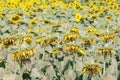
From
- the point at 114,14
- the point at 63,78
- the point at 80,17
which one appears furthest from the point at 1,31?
the point at 63,78

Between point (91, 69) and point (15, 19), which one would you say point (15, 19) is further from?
point (91, 69)

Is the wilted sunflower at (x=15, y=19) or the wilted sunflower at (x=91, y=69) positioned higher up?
the wilted sunflower at (x=91, y=69)

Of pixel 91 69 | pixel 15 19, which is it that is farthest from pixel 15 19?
pixel 91 69

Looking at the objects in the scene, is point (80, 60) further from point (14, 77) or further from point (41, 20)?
point (41, 20)

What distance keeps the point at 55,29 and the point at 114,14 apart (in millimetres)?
2055

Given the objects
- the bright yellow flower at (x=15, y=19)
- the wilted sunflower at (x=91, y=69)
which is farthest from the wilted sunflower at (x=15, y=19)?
the wilted sunflower at (x=91, y=69)

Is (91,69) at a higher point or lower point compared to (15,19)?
higher

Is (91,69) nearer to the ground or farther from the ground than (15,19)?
farther from the ground

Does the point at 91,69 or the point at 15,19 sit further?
the point at 15,19

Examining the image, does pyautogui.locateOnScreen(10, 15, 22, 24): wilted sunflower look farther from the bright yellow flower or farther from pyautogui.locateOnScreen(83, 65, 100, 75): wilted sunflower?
pyautogui.locateOnScreen(83, 65, 100, 75): wilted sunflower

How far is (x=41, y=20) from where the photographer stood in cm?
596

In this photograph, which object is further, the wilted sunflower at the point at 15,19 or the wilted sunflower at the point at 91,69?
the wilted sunflower at the point at 15,19

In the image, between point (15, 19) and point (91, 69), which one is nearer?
point (91, 69)

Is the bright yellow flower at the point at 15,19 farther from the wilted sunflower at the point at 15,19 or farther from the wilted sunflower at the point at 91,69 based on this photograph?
the wilted sunflower at the point at 91,69
